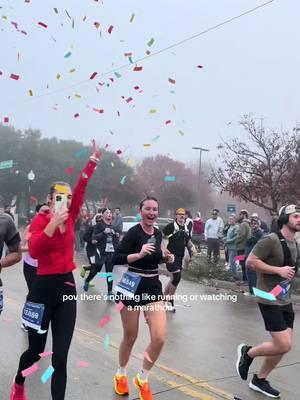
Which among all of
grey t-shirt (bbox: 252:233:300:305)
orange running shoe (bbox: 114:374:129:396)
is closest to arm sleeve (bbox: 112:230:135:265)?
orange running shoe (bbox: 114:374:129:396)

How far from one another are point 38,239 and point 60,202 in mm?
331

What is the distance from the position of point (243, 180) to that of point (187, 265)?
3.04 metres

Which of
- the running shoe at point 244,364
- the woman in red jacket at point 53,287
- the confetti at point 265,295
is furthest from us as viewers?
the running shoe at point 244,364

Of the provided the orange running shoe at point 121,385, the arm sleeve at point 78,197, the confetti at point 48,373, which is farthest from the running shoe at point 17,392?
the arm sleeve at point 78,197

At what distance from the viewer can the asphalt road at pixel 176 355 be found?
478 centimetres

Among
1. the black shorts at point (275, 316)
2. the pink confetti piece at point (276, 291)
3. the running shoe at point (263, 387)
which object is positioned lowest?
the running shoe at point (263, 387)

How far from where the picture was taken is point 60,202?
4008mm

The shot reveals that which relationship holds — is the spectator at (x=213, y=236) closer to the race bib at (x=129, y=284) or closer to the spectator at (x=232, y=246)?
the spectator at (x=232, y=246)

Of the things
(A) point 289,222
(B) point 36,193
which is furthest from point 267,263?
(B) point 36,193

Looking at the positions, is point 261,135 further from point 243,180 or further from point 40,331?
point 40,331

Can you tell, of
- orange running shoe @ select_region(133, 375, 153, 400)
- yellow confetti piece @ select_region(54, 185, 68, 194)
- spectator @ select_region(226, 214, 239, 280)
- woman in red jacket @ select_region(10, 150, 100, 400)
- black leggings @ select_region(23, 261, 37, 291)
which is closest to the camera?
woman in red jacket @ select_region(10, 150, 100, 400)

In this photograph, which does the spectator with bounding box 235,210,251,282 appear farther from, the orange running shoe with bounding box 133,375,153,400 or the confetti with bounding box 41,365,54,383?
the confetti with bounding box 41,365,54,383

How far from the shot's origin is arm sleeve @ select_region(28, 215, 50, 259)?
12.8 ft

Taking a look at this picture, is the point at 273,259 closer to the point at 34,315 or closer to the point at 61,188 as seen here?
the point at 61,188
